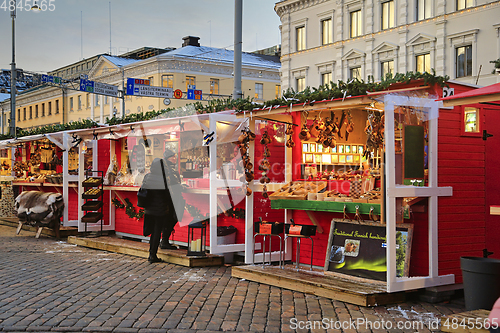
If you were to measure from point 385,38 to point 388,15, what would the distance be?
1.50 m

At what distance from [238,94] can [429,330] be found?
6.38 metres

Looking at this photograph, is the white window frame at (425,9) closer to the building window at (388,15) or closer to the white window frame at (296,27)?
the building window at (388,15)

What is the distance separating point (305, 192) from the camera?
8195 millimetres

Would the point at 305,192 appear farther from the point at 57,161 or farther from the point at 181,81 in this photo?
the point at 181,81

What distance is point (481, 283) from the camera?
5.66 m

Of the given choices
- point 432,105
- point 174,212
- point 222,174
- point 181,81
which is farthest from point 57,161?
point 181,81

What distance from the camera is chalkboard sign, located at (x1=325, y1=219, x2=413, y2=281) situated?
22.0 feet

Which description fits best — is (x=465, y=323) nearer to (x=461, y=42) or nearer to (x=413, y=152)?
Result: (x=413, y=152)

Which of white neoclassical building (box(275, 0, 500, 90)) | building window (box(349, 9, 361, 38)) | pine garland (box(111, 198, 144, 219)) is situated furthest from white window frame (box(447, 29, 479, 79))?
pine garland (box(111, 198, 144, 219))

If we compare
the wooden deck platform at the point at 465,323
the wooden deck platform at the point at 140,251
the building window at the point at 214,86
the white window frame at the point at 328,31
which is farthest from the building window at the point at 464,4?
the wooden deck platform at the point at 465,323

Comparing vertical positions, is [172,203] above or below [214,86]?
below

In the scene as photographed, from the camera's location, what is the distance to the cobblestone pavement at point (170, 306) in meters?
5.41

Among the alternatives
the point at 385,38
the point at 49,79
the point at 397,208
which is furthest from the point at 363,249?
the point at 385,38

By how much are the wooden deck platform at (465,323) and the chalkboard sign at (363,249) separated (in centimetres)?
149
